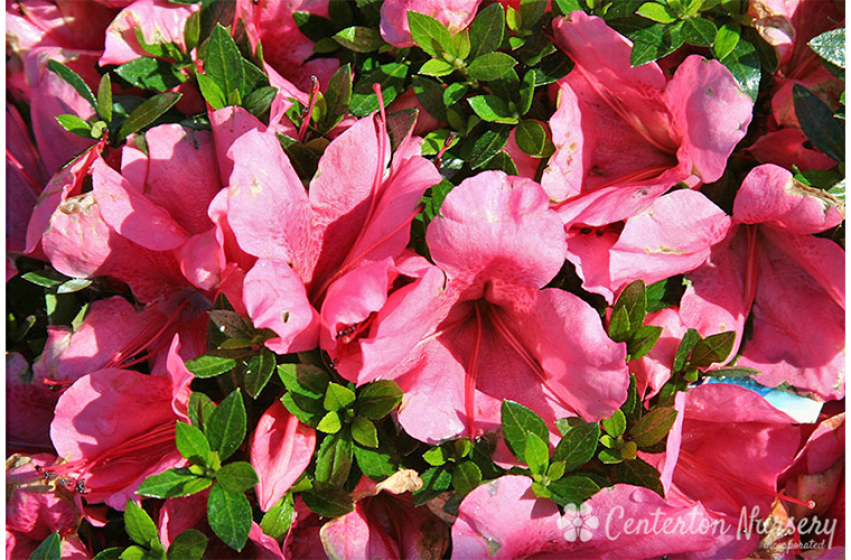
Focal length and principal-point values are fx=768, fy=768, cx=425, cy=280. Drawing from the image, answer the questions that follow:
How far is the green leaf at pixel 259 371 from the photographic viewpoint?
3.42ft

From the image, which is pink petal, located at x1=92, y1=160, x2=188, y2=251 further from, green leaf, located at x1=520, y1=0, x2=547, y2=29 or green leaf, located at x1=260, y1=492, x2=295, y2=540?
green leaf, located at x1=520, y1=0, x2=547, y2=29

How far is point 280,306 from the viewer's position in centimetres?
95

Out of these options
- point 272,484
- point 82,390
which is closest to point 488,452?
point 272,484

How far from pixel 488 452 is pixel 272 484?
0.31m

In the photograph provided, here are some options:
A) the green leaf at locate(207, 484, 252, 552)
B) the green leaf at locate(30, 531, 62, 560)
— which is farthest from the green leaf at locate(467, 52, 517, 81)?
the green leaf at locate(30, 531, 62, 560)

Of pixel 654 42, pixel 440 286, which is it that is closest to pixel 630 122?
pixel 654 42

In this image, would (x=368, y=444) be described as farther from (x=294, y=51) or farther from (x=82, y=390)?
(x=294, y=51)

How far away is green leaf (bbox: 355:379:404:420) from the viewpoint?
1.07 m

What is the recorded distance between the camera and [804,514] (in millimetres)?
1236

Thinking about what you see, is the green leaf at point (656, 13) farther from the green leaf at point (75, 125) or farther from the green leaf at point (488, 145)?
the green leaf at point (75, 125)

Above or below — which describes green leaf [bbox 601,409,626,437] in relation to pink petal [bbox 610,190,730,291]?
below

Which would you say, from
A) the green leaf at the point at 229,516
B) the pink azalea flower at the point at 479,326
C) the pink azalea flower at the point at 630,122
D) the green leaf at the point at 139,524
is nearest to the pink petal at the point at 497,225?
the pink azalea flower at the point at 479,326

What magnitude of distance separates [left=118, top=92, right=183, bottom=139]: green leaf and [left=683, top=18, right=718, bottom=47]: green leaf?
2.60ft

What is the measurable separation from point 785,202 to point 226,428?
85 cm
